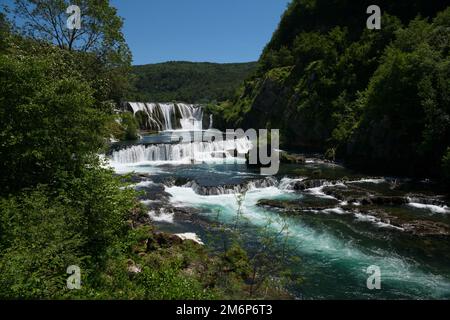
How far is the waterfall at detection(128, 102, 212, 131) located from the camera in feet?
250

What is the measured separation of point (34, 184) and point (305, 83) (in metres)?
46.8

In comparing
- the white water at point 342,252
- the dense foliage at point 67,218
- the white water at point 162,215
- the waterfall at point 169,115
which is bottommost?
the white water at point 342,252

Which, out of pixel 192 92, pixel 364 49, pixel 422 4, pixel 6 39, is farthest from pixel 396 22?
pixel 192 92

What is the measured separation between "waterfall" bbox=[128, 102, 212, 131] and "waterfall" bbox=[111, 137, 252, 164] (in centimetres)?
3135

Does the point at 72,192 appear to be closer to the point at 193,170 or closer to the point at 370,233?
the point at 370,233

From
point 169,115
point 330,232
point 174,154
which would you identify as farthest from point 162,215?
point 169,115

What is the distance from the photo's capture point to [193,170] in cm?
3684

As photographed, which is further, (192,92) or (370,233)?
(192,92)

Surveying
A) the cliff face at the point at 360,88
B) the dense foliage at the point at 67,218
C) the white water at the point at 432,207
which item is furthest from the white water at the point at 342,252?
the cliff face at the point at 360,88

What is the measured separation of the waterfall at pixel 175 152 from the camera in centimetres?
4150

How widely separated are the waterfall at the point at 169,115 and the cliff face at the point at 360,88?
32.6 ft

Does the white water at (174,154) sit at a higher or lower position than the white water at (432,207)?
higher

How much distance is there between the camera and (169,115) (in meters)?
81.9

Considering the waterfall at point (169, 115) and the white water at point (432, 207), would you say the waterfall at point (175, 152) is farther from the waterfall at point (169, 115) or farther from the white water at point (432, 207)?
the waterfall at point (169, 115)
